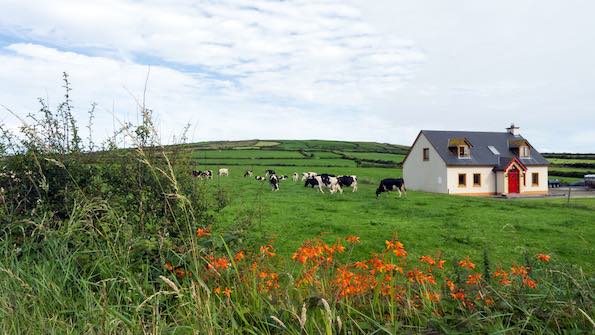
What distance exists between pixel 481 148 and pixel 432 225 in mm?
31457

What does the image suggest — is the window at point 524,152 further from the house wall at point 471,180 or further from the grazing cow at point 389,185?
the grazing cow at point 389,185

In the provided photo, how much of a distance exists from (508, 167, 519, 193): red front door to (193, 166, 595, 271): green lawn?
1706 cm

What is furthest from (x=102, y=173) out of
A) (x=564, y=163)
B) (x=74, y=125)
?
(x=564, y=163)

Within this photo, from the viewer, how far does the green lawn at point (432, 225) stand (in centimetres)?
1452

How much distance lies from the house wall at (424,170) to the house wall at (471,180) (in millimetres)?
644

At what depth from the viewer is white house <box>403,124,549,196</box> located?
147ft

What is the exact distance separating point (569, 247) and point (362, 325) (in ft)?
50.0

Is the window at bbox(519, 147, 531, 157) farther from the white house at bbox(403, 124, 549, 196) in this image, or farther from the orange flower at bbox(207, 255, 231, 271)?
the orange flower at bbox(207, 255, 231, 271)

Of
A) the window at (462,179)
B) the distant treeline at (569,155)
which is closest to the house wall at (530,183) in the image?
the window at (462,179)

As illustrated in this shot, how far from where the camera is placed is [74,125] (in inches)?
336

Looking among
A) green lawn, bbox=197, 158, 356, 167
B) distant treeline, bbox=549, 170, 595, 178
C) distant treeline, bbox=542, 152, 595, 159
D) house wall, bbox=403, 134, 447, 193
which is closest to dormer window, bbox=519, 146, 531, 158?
house wall, bbox=403, 134, 447, 193

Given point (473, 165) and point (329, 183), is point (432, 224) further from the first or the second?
point (473, 165)

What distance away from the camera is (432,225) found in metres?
19.0

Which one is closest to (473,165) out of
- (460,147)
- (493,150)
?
(460,147)
